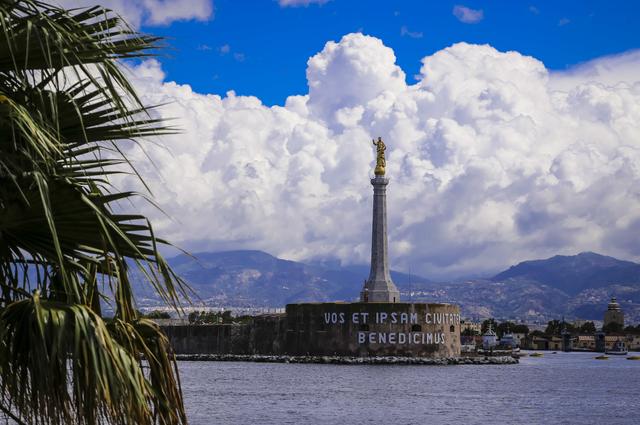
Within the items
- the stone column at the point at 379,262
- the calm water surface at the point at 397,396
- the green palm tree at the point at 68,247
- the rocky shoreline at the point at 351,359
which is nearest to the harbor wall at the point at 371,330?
the rocky shoreline at the point at 351,359

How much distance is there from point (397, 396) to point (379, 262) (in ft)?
112

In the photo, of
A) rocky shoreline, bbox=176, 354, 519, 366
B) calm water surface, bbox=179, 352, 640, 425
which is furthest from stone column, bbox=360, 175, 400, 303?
calm water surface, bbox=179, 352, 640, 425

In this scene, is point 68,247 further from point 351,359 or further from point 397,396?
point 351,359

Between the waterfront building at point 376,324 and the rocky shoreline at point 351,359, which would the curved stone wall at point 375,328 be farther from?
the rocky shoreline at point 351,359

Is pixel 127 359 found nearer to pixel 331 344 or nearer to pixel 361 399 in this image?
pixel 361 399

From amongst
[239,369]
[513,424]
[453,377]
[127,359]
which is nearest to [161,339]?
[127,359]

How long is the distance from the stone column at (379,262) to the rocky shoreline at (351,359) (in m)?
6.57

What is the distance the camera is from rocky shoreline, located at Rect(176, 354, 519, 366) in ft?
279

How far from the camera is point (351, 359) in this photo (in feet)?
280

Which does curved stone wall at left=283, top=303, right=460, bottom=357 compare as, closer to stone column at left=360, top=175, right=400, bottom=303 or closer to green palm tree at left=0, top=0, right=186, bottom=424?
stone column at left=360, top=175, right=400, bottom=303

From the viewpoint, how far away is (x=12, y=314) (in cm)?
675

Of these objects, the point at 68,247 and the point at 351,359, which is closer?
the point at 68,247

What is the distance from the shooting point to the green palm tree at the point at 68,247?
21.3 feet

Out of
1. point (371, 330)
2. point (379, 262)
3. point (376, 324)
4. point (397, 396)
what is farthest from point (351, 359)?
point (397, 396)
